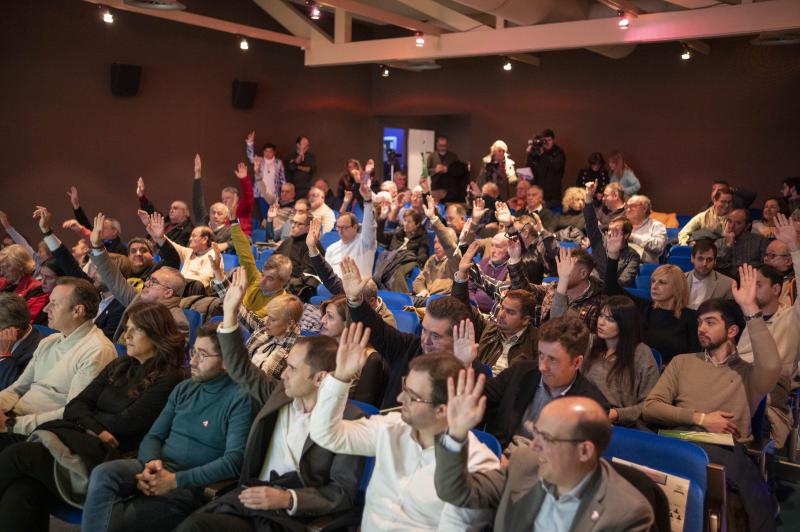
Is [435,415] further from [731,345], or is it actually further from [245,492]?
[731,345]

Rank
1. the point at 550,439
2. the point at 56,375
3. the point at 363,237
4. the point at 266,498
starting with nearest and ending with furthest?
the point at 550,439
the point at 266,498
the point at 56,375
the point at 363,237

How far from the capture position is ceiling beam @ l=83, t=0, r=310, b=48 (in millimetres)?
8305

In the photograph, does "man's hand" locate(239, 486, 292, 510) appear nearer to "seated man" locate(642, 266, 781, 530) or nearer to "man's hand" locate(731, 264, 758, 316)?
"seated man" locate(642, 266, 781, 530)

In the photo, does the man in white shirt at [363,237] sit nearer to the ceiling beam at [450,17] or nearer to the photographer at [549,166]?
the ceiling beam at [450,17]

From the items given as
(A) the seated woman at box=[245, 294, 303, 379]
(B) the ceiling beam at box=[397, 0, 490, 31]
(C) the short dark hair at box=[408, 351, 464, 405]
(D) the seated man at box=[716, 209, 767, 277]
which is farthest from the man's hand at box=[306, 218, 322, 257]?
(B) the ceiling beam at box=[397, 0, 490, 31]

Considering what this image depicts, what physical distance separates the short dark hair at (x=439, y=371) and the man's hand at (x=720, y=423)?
1.27 meters

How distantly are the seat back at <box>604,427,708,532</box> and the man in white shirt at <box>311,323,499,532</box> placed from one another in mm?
486

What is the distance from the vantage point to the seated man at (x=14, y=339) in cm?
388

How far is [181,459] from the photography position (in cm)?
291

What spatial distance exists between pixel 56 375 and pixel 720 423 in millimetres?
2874

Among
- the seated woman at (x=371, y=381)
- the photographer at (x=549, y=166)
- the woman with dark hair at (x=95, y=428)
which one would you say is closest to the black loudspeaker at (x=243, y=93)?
the photographer at (x=549, y=166)

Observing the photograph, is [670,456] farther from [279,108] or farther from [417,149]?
[417,149]

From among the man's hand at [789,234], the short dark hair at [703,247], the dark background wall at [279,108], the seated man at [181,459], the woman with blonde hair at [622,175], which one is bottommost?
the seated man at [181,459]

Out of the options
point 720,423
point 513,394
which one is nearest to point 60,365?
point 513,394
